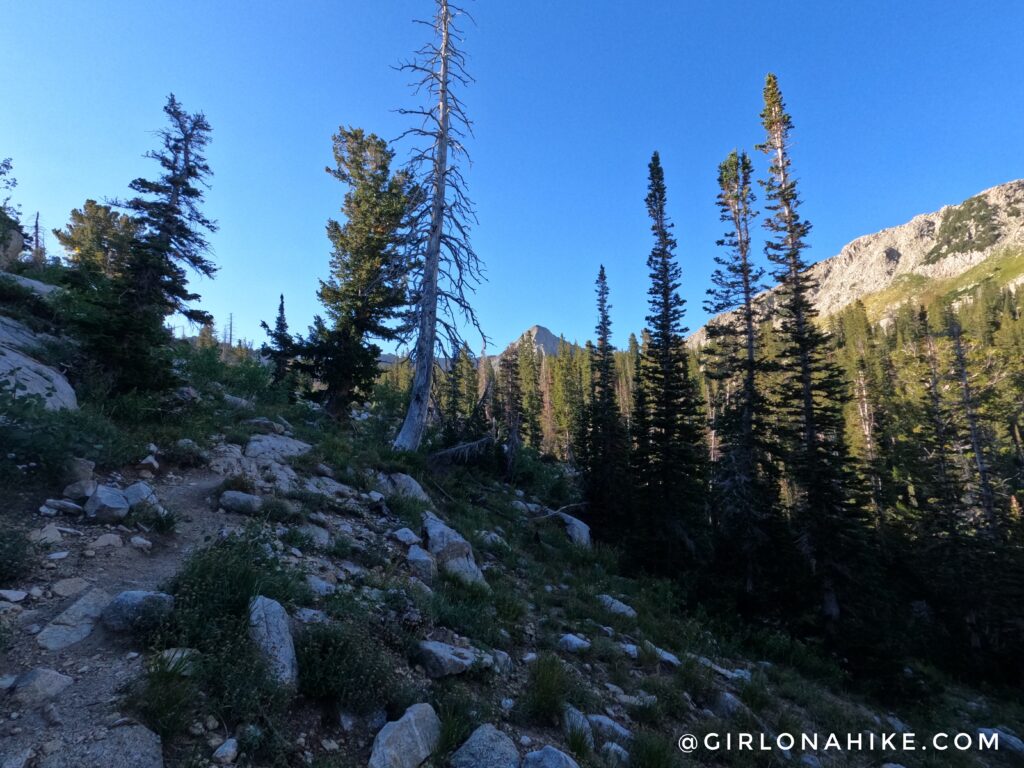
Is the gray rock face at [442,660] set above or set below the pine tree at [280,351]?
below

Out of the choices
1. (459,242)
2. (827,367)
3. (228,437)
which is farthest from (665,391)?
(228,437)

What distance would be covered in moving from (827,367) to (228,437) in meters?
21.4

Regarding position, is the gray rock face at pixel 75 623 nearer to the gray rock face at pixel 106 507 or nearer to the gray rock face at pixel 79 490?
the gray rock face at pixel 106 507

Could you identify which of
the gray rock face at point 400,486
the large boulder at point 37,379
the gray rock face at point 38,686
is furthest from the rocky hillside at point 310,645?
the large boulder at point 37,379

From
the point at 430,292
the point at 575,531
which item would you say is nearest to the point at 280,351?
the point at 430,292

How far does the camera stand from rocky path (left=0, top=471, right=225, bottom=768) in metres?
2.66

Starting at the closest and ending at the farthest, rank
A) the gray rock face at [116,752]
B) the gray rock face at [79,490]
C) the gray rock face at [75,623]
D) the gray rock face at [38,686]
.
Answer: the gray rock face at [116,752] → the gray rock face at [38,686] → the gray rock face at [75,623] → the gray rock face at [79,490]

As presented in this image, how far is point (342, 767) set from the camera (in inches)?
128

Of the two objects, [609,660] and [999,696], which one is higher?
[609,660]

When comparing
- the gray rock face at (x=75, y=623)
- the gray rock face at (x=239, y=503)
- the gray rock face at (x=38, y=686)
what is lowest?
the gray rock face at (x=38, y=686)

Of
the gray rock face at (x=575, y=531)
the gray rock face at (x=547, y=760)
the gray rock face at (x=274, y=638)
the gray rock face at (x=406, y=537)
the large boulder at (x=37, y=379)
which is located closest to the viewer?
the gray rock face at (x=274, y=638)

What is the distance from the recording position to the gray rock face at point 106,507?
5.49m

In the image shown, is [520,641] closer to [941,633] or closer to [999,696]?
[999,696]

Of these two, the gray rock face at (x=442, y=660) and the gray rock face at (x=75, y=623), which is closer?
the gray rock face at (x=75, y=623)
